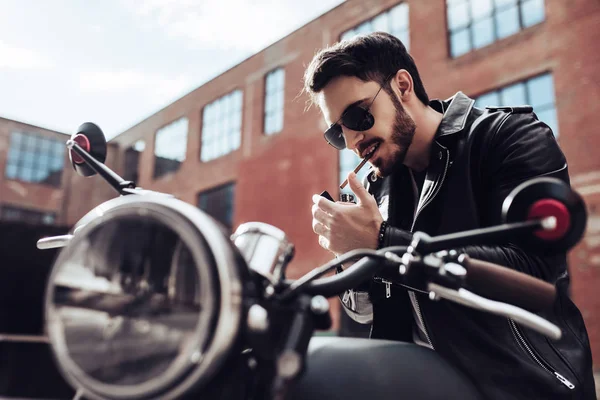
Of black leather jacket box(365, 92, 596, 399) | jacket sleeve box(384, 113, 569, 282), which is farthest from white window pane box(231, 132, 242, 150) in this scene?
jacket sleeve box(384, 113, 569, 282)

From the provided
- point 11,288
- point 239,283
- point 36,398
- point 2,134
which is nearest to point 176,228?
point 239,283

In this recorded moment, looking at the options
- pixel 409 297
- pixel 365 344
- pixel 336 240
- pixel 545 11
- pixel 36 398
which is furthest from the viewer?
pixel 545 11

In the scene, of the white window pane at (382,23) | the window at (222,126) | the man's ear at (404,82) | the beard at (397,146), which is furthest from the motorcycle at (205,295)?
the window at (222,126)

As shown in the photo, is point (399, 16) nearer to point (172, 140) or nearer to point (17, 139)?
point (172, 140)

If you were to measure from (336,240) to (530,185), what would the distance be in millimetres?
576

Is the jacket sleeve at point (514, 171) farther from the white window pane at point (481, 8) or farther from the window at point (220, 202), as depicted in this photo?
the window at point (220, 202)

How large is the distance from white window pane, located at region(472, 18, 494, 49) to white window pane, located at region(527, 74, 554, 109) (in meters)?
1.50

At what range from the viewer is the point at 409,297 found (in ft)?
4.72

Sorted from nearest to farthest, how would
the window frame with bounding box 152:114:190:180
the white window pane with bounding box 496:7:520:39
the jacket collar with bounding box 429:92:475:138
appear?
the jacket collar with bounding box 429:92:475:138 < the white window pane with bounding box 496:7:520:39 < the window frame with bounding box 152:114:190:180

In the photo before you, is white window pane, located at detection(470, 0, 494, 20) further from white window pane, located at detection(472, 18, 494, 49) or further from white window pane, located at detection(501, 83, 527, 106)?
white window pane, located at detection(501, 83, 527, 106)

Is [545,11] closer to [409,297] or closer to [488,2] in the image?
[488,2]

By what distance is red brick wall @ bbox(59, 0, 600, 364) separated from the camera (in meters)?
10.3

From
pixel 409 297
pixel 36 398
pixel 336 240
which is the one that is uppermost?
pixel 336 240

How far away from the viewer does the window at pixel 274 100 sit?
17.3 metres
